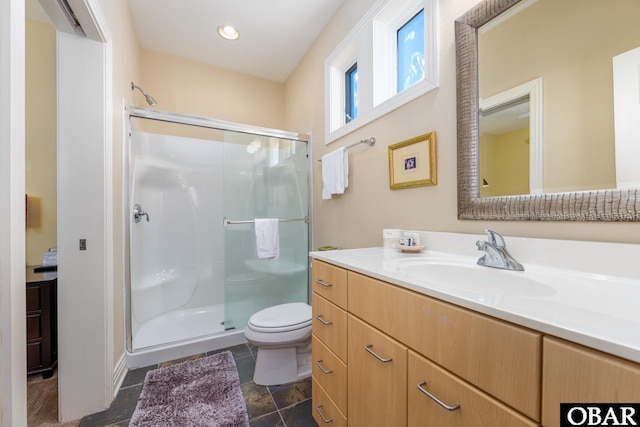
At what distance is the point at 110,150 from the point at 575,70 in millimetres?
2045

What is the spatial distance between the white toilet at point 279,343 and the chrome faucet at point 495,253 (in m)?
1.08

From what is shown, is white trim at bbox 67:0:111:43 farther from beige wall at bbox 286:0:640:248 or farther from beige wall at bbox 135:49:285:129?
beige wall at bbox 286:0:640:248

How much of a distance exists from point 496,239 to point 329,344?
79cm

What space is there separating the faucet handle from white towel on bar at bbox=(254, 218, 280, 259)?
1622 mm

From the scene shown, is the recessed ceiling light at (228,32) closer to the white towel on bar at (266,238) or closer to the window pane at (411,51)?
the window pane at (411,51)

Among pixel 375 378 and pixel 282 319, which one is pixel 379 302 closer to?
pixel 375 378

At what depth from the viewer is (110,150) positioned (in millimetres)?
1350

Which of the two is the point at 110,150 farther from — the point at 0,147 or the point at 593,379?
the point at 593,379

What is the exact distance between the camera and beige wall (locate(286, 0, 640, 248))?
92 centimetres

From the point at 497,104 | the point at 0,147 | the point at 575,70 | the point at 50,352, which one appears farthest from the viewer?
the point at 50,352

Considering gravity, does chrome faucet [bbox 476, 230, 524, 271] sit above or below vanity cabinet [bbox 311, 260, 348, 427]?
above

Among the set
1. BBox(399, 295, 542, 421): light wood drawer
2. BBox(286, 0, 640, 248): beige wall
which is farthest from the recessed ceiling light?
BBox(399, 295, 542, 421): light wood drawer

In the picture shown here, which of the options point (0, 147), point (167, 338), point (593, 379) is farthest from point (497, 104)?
point (167, 338)

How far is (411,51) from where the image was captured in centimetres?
149
